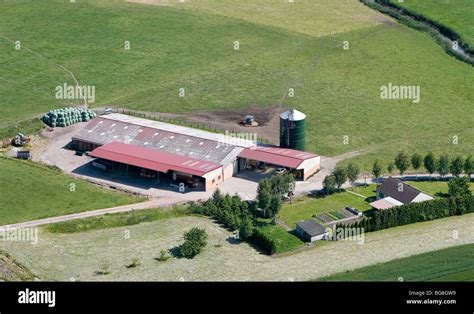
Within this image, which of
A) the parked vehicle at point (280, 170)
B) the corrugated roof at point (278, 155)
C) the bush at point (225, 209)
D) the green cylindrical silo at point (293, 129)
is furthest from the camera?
the green cylindrical silo at point (293, 129)

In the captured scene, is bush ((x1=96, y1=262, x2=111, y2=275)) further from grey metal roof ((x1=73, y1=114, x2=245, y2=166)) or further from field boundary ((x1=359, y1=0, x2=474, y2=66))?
field boundary ((x1=359, y1=0, x2=474, y2=66))

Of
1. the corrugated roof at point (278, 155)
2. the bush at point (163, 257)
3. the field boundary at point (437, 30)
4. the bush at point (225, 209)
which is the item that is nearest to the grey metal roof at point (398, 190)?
the corrugated roof at point (278, 155)

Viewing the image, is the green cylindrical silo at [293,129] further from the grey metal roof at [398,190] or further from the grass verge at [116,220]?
the grass verge at [116,220]

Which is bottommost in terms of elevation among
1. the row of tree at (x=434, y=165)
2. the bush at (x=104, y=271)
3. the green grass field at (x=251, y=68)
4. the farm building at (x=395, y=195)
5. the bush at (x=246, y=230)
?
the bush at (x=104, y=271)

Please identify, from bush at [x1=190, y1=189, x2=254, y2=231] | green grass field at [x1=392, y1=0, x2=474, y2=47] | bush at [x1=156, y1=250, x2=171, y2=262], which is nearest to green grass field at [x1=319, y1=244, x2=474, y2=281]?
bush at [x1=156, y1=250, x2=171, y2=262]
